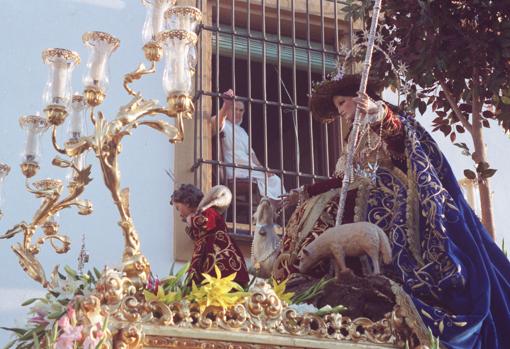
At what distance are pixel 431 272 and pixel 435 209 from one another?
0.29 m

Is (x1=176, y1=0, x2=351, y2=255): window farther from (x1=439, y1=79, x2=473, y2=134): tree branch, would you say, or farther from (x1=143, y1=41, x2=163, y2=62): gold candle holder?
(x1=143, y1=41, x2=163, y2=62): gold candle holder

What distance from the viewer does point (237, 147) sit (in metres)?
7.24

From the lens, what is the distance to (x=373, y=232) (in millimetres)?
4973

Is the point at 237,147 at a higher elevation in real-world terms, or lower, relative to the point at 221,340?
higher

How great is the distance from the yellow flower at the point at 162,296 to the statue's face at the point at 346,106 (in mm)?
1366

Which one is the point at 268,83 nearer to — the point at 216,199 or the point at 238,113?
the point at 238,113

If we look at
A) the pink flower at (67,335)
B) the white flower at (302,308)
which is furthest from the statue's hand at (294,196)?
the pink flower at (67,335)

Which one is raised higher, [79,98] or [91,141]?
[79,98]

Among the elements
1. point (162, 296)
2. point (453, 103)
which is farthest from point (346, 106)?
point (162, 296)

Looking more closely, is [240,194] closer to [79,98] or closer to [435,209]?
[79,98]

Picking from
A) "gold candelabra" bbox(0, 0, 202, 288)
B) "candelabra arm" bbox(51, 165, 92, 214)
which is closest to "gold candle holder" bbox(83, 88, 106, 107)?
"gold candelabra" bbox(0, 0, 202, 288)

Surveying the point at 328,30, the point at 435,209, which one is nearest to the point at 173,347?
the point at 435,209

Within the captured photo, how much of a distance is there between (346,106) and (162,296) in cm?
145

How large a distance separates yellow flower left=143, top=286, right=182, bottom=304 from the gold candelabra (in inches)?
6.8
